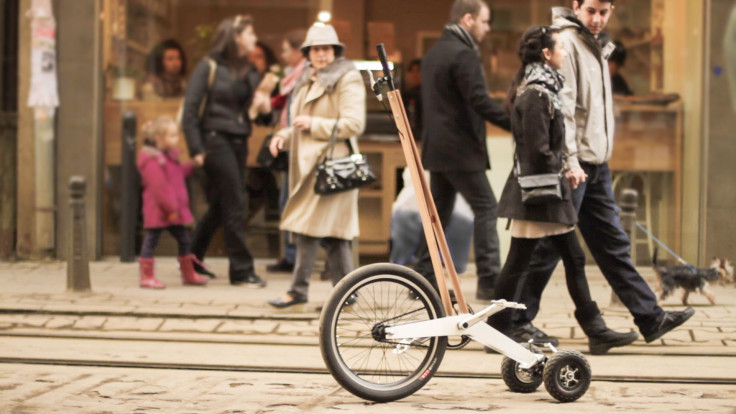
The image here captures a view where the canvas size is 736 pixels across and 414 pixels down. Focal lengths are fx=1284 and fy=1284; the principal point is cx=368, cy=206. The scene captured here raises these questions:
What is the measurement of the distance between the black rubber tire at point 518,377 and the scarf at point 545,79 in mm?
1396

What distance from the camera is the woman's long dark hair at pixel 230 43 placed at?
31.2 ft

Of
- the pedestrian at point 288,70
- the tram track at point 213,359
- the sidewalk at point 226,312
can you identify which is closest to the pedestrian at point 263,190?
the pedestrian at point 288,70

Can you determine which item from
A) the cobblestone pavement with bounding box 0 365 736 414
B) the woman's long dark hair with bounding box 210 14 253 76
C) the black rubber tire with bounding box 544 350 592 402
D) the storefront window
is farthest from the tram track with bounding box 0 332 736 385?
the storefront window

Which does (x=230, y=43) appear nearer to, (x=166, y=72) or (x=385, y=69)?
(x=166, y=72)

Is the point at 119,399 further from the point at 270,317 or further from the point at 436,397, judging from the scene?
the point at 270,317

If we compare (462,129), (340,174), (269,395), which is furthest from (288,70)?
(269,395)

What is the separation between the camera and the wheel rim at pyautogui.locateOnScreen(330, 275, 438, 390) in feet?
18.4

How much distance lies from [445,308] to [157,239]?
432 centimetres

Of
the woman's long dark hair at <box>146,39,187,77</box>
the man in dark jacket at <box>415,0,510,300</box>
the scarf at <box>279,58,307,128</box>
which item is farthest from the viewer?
the woman's long dark hair at <box>146,39,187,77</box>

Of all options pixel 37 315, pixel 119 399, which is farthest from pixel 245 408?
pixel 37 315

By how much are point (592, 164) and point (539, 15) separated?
438 cm

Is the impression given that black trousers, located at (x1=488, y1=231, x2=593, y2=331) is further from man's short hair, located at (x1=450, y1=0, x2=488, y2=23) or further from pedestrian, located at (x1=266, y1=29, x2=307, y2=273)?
pedestrian, located at (x1=266, y1=29, x2=307, y2=273)

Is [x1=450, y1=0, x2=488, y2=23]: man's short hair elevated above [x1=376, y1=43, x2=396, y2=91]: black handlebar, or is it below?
above

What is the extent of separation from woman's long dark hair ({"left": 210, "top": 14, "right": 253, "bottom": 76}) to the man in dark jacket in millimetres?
1583
